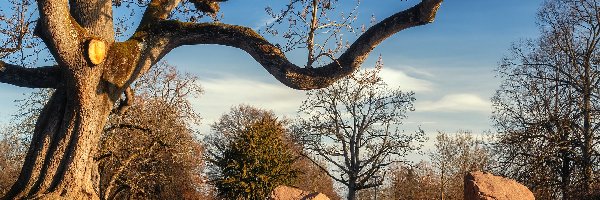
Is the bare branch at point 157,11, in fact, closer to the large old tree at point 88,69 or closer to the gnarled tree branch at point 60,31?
the large old tree at point 88,69

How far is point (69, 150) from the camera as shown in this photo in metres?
8.49

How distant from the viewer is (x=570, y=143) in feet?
65.7

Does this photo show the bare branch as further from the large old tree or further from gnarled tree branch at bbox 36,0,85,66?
gnarled tree branch at bbox 36,0,85,66

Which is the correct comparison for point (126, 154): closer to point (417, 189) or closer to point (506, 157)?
point (506, 157)

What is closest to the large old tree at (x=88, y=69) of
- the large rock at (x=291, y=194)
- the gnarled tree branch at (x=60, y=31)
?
the gnarled tree branch at (x=60, y=31)

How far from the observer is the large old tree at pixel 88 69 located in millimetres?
7945

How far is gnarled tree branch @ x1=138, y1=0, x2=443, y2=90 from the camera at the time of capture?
24.5ft

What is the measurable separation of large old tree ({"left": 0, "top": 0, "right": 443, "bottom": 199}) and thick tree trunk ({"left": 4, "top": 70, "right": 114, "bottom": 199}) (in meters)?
0.01

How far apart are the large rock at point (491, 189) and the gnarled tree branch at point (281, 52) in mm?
9923

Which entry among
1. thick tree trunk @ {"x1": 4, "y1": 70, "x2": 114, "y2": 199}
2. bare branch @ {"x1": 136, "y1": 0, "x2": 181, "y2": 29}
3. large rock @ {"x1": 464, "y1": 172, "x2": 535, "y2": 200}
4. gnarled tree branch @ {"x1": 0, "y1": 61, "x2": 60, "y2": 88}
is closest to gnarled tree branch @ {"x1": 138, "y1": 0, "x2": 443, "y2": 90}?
bare branch @ {"x1": 136, "y1": 0, "x2": 181, "y2": 29}

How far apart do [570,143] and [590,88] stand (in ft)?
6.60

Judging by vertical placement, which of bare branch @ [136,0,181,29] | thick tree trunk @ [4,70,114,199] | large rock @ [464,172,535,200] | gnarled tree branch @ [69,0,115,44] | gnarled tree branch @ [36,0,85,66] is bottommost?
thick tree trunk @ [4,70,114,199]

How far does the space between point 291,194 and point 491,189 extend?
5800mm

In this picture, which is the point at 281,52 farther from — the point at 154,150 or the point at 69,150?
the point at 154,150
